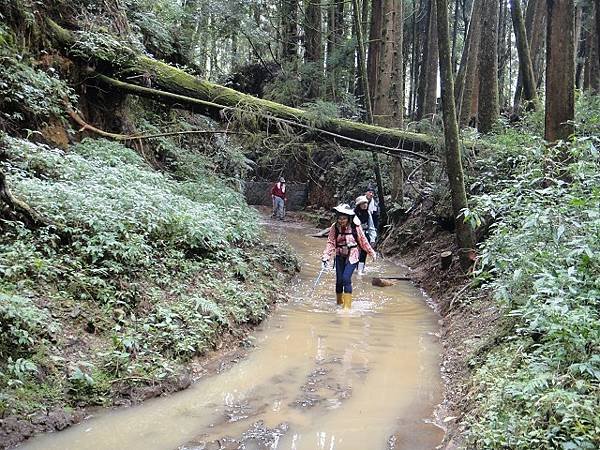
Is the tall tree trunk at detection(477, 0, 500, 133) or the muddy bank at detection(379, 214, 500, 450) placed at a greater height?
the tall tree trunk at detection(477, 0, 500, 133)

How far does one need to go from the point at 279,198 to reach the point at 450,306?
1698 centimetres

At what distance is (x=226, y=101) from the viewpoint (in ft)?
40.8

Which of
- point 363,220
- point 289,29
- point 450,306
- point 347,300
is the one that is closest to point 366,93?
point 363,220

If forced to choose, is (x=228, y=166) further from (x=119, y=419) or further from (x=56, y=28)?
(x=119, y=419)

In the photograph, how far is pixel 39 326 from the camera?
5824 millimetres

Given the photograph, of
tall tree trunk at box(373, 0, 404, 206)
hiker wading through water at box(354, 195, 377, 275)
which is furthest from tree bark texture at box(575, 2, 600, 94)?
hiker wading through water at box(354, 195, 377, 275)

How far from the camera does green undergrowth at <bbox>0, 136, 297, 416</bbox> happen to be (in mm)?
5551

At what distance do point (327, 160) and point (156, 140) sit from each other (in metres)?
13.7

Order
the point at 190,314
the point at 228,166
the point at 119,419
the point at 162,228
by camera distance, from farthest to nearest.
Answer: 1. the point at 228,166
2. the point at 162,228
3. the point at 190,314
4. the point at 119,419

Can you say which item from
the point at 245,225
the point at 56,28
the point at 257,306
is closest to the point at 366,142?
the point at 245,225

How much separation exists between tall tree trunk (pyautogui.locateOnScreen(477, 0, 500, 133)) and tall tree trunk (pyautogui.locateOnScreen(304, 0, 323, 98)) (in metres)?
10.7

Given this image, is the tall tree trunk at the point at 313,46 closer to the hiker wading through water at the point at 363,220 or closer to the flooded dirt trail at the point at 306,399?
the hiker wading through water at the point at 363,220

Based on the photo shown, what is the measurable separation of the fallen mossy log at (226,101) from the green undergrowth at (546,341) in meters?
5.62

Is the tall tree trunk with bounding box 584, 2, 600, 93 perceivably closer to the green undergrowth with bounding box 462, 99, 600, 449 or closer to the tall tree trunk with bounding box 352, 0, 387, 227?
the tall tree trunk with bounding box 352, 0, 387, 227
